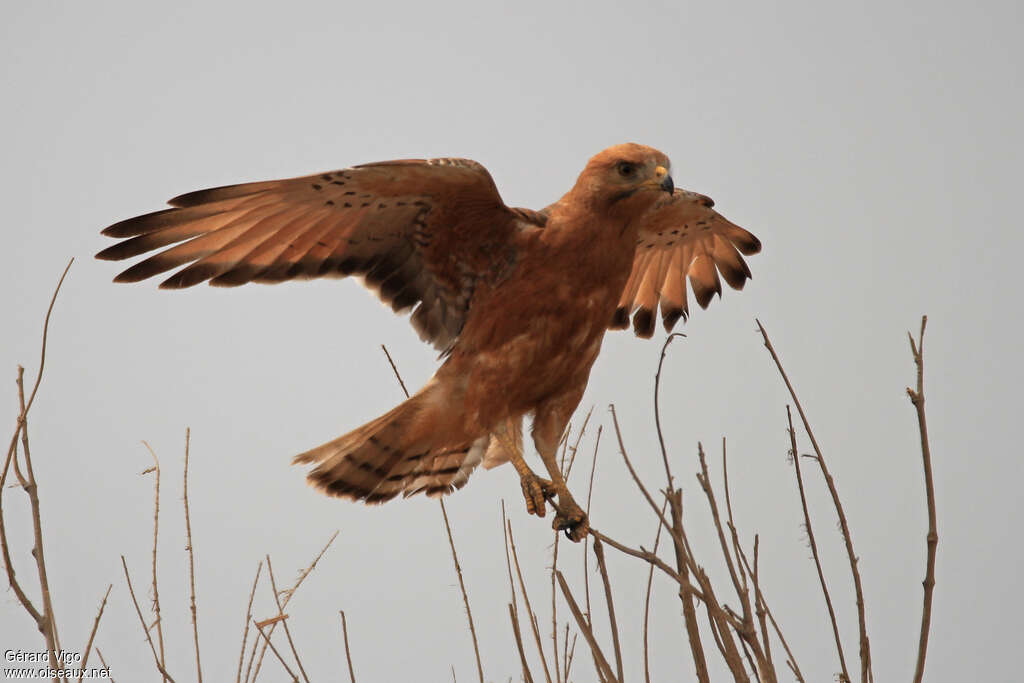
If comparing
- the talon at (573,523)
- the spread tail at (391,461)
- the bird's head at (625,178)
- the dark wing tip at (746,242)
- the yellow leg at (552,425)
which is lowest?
the talon at (573,523)

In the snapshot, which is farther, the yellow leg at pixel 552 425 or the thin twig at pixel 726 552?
the yellow leg at pixel 552 425

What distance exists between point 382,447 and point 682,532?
2.44 meters

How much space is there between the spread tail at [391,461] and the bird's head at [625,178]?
1126 mm

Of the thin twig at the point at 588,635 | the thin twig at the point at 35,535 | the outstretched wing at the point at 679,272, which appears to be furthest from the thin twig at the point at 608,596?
the outstretched wing at the point at 679,272

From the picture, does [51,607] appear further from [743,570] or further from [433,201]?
[433,201]

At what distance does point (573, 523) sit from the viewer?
3.49 metres

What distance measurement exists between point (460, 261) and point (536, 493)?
0.98m

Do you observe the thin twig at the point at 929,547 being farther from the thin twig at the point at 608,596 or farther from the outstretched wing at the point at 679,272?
the outstretched wing at the point at 679,272

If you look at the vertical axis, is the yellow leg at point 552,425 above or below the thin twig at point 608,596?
above

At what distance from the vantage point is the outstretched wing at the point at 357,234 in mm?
3555

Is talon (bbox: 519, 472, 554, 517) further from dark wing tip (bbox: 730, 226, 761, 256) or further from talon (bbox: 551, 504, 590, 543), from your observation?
dark wing tip (bbox: 730, 226, 761, 256)

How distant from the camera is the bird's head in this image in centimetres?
371

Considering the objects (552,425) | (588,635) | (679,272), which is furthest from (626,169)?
(588,635)

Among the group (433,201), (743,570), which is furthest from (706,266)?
(743,570)
